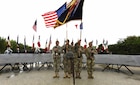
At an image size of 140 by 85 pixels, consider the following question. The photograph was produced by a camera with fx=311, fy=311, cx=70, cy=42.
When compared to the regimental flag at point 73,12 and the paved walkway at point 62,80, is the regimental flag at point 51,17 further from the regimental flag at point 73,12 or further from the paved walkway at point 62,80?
the paved walkway at point 62,80

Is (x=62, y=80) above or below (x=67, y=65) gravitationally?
below

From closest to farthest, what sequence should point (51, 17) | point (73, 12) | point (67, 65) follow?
point (67, 65) → point (73, 12) → point (51, 17)

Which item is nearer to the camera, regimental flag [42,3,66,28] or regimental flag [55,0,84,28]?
regimental flag [55,0,84,28]

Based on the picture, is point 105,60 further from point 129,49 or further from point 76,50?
point 129,49

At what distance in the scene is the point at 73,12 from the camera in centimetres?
1581

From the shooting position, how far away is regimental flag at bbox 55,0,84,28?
15386mm

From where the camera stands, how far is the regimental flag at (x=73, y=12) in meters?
15.4

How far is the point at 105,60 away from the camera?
65.3 feet

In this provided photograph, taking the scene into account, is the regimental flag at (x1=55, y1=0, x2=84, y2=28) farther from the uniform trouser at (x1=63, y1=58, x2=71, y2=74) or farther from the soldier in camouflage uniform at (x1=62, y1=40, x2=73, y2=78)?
the uniform trouser at (x1=63, y1=58, x2=71, y2=74)

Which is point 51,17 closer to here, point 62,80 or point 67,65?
point 67,65

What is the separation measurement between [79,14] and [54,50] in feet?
7.08

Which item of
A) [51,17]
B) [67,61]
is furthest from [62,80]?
[51,17]

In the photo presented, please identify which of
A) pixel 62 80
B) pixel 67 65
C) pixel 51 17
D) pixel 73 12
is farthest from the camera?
pixel 51 17

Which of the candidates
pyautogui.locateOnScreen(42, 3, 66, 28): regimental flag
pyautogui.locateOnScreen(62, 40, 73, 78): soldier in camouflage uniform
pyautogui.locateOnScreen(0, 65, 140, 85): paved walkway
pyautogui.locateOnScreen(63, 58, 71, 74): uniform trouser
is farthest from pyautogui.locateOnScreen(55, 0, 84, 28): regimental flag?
pyautogui.locateOnScreen(0, 65, 140, 85): paved walkway
